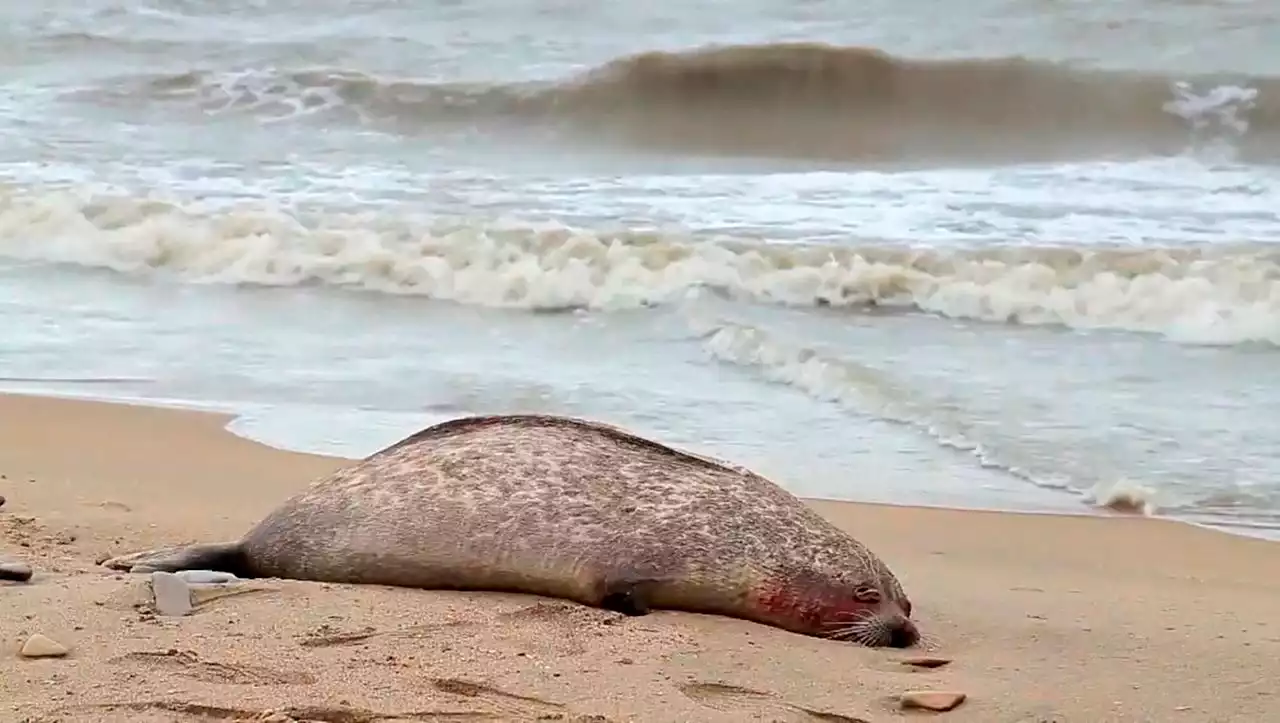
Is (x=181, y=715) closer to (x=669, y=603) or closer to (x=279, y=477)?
(x=669, y=603)

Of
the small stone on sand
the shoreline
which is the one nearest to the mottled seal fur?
the small stone on sand

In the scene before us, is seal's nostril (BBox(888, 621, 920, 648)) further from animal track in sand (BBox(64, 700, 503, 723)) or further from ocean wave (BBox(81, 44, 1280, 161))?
ocean wave (BBox(81, 44, 1280, 161))

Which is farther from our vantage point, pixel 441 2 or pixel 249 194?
pixel 441 2

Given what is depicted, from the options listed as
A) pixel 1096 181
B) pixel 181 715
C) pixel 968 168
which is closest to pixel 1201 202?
pixel 1096 181

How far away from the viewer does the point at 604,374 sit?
6.85 meters

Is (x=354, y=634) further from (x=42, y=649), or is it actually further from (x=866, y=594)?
(x=866, y=594)

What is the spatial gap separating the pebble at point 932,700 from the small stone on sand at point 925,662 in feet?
0.95

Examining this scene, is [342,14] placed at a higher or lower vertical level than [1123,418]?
higher

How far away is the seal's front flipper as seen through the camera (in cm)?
365

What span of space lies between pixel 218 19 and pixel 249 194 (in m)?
7.45

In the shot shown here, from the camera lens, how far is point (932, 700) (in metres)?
3.06

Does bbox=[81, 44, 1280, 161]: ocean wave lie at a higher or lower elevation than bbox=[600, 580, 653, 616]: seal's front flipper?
higher

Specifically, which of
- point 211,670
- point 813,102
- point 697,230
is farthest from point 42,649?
point 813,102

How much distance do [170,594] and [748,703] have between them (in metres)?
1.27
